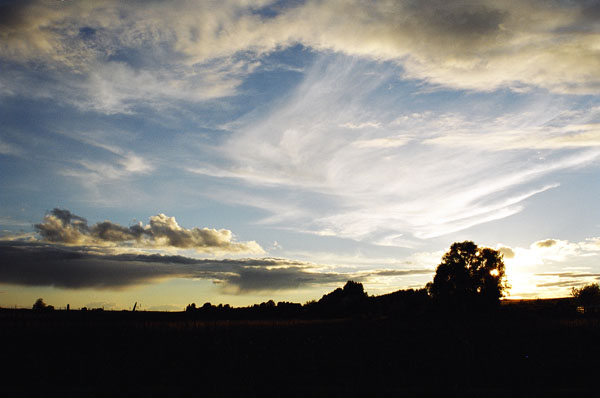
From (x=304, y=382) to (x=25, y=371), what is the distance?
13.3 meters

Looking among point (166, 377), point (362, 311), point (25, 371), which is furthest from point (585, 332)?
point (362, 311)

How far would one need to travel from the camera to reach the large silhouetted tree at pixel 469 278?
183 ft

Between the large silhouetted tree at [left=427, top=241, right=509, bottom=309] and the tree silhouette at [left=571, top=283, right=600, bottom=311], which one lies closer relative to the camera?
the large silhouetted tree at [left=427, top=241, right=509, bottom=309]

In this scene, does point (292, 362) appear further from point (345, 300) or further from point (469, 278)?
point (345, 300)

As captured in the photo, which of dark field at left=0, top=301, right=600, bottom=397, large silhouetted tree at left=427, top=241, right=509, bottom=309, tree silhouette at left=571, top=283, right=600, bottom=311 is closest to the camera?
dark field at left=0, top=301, right=600, bottom=397

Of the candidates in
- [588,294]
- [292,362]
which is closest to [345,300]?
[588,294]

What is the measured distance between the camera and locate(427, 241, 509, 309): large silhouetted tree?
5591 centimetres

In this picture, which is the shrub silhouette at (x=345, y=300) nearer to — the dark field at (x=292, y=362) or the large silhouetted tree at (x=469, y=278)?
the large silhouetted tree at (x=469, y=278)

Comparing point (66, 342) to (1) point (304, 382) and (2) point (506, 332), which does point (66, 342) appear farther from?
(2) point (506, 332)

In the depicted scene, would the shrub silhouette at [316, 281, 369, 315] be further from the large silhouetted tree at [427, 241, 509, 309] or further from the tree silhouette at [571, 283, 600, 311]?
the tree silhouette at [571, 283, 600, 311]

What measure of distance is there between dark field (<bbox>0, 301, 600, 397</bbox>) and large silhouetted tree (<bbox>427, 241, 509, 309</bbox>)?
19.4 meters

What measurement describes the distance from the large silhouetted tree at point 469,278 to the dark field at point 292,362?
19.4m

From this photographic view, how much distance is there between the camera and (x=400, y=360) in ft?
62.7

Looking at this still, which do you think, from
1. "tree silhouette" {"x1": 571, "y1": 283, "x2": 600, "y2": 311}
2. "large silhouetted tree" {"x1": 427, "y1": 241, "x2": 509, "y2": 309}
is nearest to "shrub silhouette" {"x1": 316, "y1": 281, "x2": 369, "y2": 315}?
"large silhouetted tree" {"x1": 427, "y1": 241, "x2": 509, "y2": 309}
